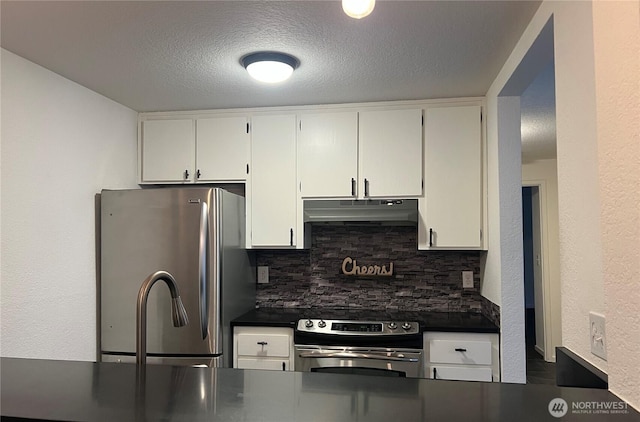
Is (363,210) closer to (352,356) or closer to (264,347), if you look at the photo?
(352,356)

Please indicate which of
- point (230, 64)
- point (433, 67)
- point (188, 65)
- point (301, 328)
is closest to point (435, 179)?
point (433, 67)

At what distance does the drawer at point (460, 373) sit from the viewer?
2.70 metres

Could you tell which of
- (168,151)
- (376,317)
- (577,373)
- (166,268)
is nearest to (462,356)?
(376,317)

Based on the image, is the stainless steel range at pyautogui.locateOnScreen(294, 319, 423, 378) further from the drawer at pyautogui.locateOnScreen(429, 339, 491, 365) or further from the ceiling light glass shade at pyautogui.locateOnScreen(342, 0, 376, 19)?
the ceiling light glass shade at pyautogui.locateOnScreen(342, 0, 376, 19)

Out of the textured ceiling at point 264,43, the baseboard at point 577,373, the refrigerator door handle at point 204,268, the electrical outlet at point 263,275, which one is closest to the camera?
the baseboard at point 577,373

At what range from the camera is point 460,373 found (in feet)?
8.91

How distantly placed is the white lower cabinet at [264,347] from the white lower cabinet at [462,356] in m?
0.86

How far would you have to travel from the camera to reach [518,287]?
247cm

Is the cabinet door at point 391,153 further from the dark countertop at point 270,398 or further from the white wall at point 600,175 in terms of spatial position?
the dark countertop at point 270,398

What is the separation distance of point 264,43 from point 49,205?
1418mm

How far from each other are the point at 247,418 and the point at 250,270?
2490 millimetres

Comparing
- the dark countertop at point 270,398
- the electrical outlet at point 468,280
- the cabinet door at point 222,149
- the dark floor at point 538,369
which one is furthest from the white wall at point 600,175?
the dark floor at point 538,369

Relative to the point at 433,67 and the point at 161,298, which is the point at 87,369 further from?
the point at 433,67

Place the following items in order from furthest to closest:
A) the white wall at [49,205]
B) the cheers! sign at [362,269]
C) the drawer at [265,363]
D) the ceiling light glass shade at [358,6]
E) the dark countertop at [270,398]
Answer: the cheers! sign at [362,269]
the drawer at [265,363]
the white wall at [49,205]
the ceiling light glass shade at [358,6]
the dark countertop at [270,398]
